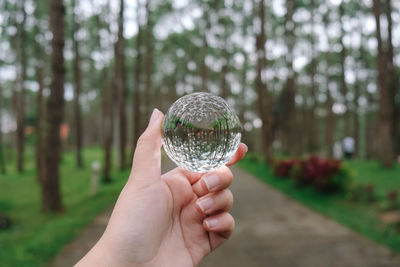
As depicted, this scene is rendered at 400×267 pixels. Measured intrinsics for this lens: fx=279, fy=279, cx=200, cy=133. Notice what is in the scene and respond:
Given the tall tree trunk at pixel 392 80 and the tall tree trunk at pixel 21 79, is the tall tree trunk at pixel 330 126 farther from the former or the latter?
the tall tree trunk at pixel 21 79

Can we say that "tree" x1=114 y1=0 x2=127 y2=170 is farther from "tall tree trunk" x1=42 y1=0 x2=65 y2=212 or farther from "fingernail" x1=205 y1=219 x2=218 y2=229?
"fingernail" x1=205 y1=219 x2=218 y2=229

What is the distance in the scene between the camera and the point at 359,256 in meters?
5.05

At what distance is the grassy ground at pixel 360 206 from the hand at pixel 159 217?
4.94 metres

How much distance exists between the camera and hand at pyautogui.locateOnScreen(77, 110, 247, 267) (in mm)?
1879

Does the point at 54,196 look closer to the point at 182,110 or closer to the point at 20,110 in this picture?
the point at 182,110

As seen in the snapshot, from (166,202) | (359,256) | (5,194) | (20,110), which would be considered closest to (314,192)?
(359,256)

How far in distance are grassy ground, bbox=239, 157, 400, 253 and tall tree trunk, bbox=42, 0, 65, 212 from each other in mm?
7588

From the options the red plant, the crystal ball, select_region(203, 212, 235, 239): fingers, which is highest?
the crystal ball

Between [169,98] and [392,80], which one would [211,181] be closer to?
[392,80]

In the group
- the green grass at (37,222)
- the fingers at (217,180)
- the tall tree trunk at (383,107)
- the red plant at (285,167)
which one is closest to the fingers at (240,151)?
the fingers at (217,180)

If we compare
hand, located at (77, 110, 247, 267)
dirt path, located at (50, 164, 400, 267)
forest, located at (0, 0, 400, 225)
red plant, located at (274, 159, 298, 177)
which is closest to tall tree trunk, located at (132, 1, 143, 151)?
forest, located at (0, 0, 400, 225)

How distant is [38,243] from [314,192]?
8582mm

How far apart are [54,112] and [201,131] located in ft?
22.8

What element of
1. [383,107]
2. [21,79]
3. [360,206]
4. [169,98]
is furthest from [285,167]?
[169,98]
